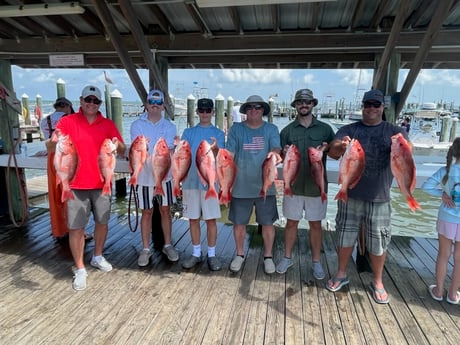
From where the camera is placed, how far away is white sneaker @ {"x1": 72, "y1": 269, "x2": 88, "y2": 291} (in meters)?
3.08

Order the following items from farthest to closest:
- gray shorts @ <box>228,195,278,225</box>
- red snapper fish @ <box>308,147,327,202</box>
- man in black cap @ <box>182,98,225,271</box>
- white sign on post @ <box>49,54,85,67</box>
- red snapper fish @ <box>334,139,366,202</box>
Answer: white sign on post @ <box>49,54,85,67</box> < gray shorts @ <box>228,195,278,225</box> < man in black cap @ <box>182,98,225,271</box> < red snapper fish @ <box>308,147,327,202</box> < red snapper fish @ <box>334,139,366,202</box>

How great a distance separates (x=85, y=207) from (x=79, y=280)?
0.70m

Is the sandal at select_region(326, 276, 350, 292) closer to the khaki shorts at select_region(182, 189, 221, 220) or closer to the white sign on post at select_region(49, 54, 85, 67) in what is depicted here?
the khaki shorts at select_region(182, 189, 221, 220)

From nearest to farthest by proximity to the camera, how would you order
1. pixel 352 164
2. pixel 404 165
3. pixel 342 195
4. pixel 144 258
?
pixel 404 165 → pixel 352 164 → pixel 342 195 → pixel 144 258

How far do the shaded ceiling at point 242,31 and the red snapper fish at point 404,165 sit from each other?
1.34 meters

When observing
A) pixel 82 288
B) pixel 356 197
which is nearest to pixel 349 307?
pixel 356 197

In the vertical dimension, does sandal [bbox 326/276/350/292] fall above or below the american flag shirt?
below

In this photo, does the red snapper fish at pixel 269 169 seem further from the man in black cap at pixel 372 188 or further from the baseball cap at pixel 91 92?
the baseball cap at pixel 91 92

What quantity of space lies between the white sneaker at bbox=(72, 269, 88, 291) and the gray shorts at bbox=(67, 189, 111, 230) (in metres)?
0.45

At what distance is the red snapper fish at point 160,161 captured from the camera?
297cm

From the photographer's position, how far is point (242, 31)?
404cm

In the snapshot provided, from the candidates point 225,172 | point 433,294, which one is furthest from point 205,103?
point 433,294

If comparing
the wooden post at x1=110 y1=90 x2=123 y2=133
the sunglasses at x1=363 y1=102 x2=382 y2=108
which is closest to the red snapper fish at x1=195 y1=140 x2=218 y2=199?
the sunglasses at x1=363 y1=102 x2=382 y2=108

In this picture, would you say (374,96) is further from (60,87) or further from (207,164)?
(60,87)
